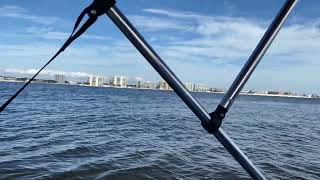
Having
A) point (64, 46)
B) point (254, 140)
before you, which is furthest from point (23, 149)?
point (64, 46)

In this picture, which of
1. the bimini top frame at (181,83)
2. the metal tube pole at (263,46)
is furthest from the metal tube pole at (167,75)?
the metal tube pole at (263,46)

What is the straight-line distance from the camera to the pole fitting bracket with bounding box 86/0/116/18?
2.27m

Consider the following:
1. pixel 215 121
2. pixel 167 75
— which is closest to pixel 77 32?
pixel 167 75

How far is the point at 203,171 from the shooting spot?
55.1 feet

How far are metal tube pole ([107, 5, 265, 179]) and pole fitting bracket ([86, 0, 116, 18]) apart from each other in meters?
0.03

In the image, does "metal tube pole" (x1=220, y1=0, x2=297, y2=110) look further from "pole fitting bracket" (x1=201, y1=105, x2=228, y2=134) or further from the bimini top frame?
"pole fitting bracket" (x1=201, y1=105, x2=228, y2=134)

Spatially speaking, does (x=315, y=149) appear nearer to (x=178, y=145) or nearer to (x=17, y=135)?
(x=178, y=145)

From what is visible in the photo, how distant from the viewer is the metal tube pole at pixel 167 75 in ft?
7.52

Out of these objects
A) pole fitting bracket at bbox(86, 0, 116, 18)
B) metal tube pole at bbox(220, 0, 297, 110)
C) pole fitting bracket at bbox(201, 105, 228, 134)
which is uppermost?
pole fitting bracket at bbox(86, 0, 116, 18)

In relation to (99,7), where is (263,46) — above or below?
below

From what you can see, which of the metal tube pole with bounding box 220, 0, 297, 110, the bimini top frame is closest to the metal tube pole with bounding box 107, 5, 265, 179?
the bimini top frame

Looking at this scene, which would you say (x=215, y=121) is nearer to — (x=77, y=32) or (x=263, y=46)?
(x=263, y=46)

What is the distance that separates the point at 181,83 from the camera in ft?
7.86

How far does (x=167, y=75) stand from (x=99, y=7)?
54cm
